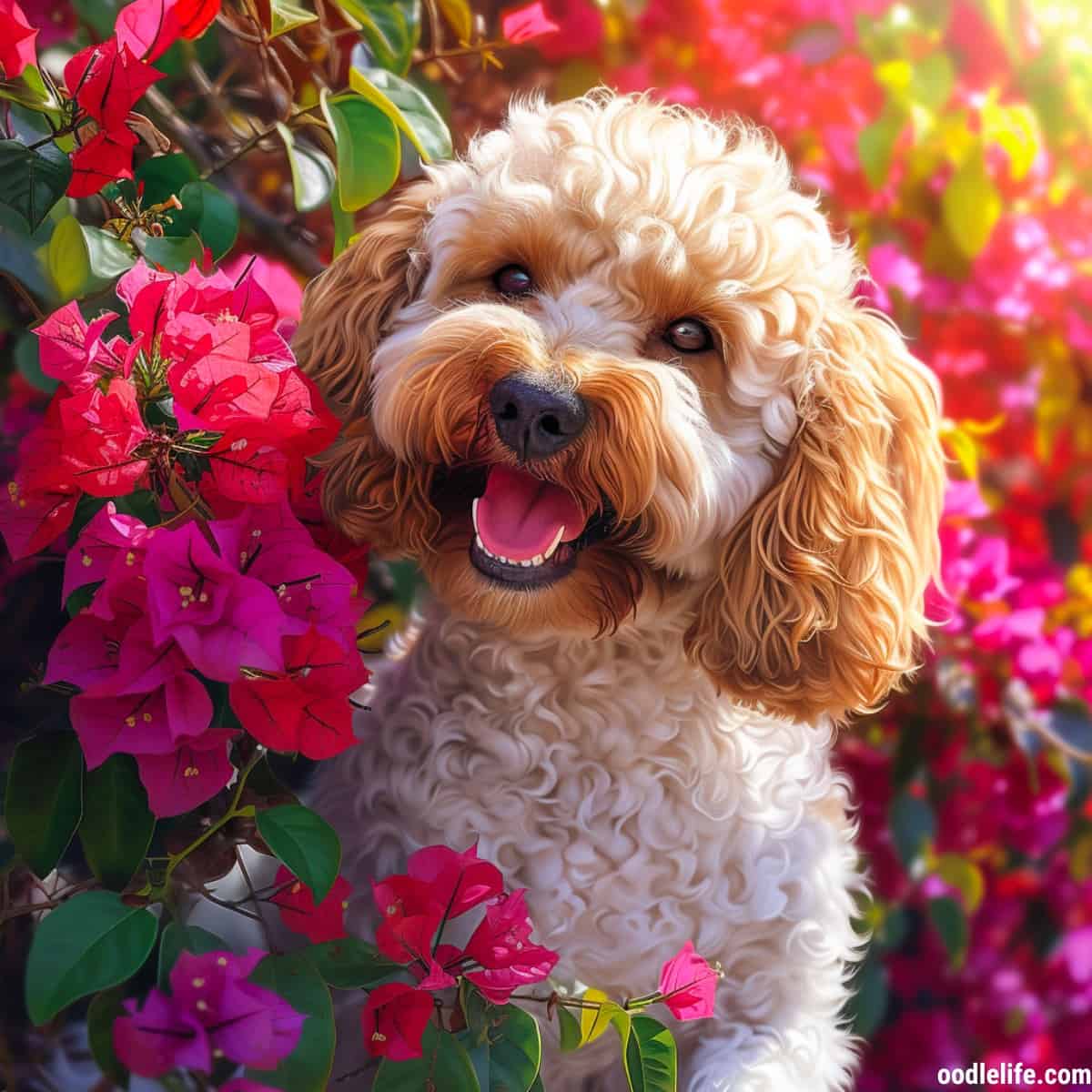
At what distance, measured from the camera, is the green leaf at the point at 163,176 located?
5.09 ft

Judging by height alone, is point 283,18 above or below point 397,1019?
above

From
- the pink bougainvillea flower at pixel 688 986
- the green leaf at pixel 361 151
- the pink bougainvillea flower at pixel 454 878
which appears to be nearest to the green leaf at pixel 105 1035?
the pink bougainvillea flower at pixel 454 878

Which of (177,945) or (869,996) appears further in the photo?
(869,996)

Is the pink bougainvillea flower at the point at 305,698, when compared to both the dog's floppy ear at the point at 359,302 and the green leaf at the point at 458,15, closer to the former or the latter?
the dog's floppy ear at the point at 359,302

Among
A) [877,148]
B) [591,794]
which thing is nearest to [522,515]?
[591,794]

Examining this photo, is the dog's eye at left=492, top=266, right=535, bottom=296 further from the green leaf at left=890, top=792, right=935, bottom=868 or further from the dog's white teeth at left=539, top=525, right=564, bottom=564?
the green leaf at left=890, top=792, right=935, bottom=868

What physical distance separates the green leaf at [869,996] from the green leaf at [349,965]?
4.18 ft

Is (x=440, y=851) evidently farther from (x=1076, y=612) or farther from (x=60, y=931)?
(x=1076, y=612)

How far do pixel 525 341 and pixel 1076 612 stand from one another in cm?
205

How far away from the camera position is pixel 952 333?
2.94 m

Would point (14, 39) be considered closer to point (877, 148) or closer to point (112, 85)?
point (112, 85)

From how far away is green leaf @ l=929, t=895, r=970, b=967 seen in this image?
2.68m

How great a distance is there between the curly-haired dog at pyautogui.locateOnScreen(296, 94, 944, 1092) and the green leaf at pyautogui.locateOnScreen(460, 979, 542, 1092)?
9.8 inches

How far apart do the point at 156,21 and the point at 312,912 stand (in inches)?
35.8
